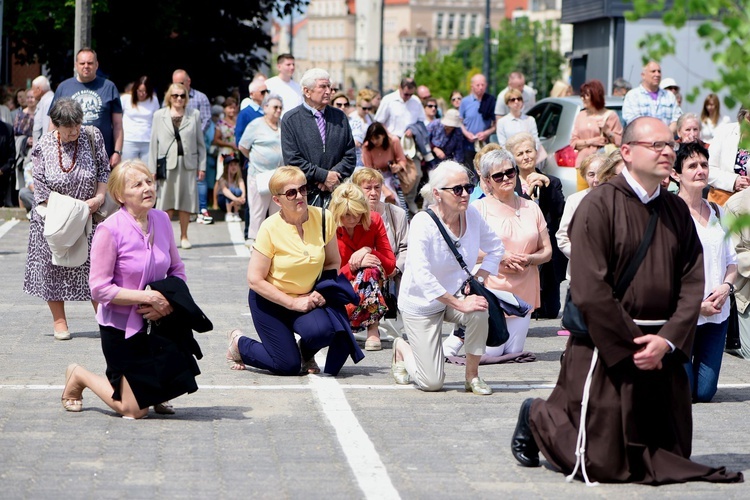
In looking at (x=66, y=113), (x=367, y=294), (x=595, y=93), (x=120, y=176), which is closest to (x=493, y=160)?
(x=367, y=294)

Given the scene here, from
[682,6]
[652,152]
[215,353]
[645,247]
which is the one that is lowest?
[215,353]

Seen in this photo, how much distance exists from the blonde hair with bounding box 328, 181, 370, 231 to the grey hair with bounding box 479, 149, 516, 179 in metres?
0.88

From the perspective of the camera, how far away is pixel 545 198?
40.2 ft

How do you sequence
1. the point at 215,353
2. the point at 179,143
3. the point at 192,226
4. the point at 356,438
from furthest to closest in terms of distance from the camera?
the point at 192,226
the point at 179,143
the point at 215,353
the point at 356,438

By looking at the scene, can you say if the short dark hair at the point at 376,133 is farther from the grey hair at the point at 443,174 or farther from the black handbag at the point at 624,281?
the black handbag at the point at 624,281

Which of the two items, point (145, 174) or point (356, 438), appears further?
point (145, 174)

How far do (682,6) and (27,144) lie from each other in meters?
16.8

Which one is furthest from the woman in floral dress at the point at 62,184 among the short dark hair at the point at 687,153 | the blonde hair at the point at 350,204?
the short dark hair at the point at 687,153

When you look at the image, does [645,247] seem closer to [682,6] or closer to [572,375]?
[572,375]

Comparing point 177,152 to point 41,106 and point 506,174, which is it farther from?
point 506,174

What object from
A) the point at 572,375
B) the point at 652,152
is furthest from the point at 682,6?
the point at 572,375

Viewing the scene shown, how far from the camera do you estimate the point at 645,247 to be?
650cm

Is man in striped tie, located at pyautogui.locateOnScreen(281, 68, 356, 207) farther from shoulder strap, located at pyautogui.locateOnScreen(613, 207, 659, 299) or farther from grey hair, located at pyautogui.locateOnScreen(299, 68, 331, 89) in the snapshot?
shoulder strap, located at pyautogui.locateOnScreen(613, 207, 659, 299)

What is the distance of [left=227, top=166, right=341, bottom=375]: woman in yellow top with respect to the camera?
9.12 m
